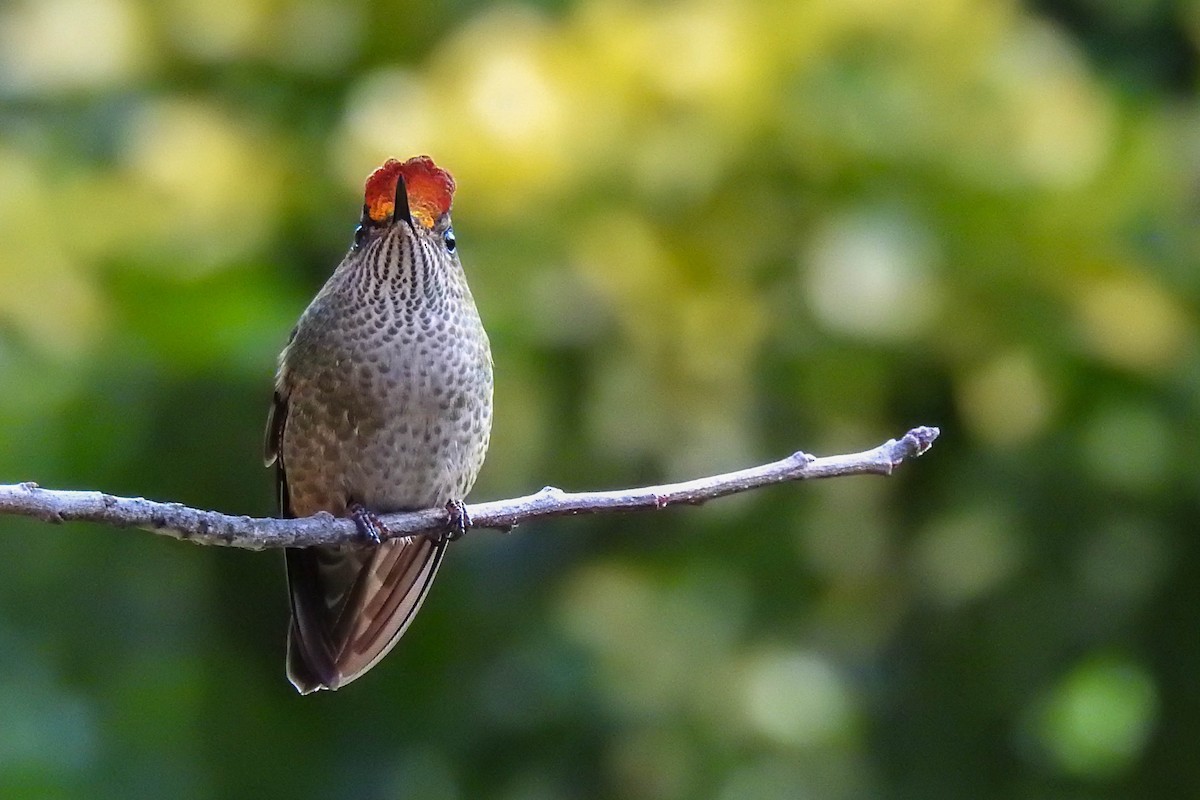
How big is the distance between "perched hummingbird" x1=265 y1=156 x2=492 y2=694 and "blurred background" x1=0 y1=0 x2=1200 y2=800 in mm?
1769

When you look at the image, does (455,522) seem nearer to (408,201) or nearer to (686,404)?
(408,201)

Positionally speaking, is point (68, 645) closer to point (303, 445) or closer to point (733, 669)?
point (733, 669)

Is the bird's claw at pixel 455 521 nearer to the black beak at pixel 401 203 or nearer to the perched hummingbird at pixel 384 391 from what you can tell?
the perched hummingbird at pixel 384 391

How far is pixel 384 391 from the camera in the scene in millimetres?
3621

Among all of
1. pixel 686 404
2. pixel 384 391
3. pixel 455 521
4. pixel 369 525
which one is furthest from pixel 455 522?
pixel 686 404

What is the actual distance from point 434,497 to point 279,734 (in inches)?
135

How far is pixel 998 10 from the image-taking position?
19.6 ft

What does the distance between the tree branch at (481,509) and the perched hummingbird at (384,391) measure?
0.44m

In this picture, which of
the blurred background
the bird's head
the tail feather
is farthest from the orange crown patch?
the blurred background

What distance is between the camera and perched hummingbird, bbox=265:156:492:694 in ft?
11.8

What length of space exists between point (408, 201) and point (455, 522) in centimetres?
61

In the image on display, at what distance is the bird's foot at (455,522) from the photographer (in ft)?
10.9

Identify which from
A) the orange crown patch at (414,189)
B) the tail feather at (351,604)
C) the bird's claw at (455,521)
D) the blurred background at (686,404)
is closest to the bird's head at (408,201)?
the orange crown patch at (414,189)

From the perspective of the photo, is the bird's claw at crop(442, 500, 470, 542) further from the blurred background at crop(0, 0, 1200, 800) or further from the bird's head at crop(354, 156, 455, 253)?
the blurred background at crop(0, 0, 1200, 800)
